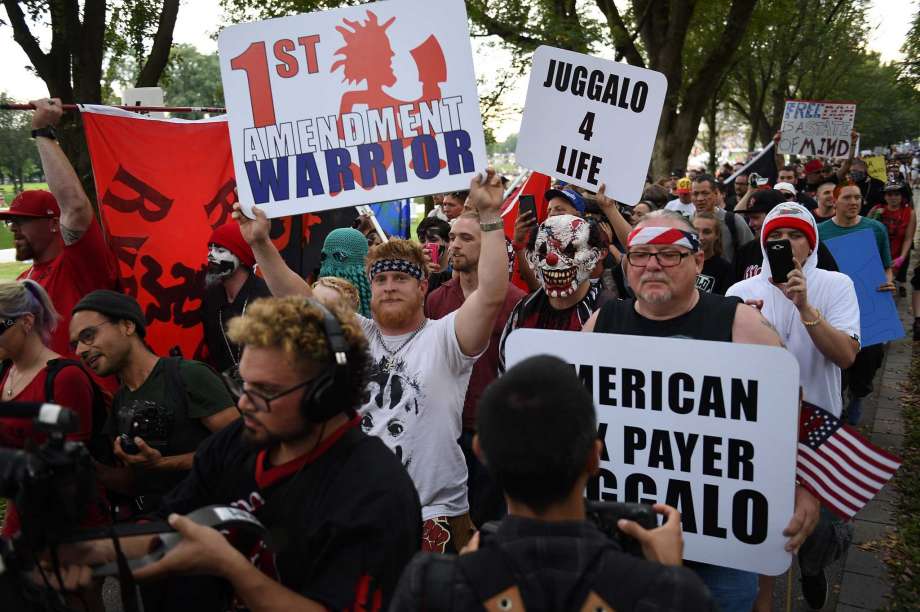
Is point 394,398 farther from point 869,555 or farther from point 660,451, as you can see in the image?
point 869,555

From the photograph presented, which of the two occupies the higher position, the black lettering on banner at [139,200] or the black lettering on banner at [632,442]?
the black lettering on banner at [139,200]

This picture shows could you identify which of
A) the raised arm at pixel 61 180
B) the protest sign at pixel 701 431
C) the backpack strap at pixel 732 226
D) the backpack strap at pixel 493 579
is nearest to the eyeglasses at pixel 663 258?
the protest sign at pixel 701 431

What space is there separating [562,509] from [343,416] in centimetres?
76

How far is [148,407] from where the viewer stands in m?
3.05

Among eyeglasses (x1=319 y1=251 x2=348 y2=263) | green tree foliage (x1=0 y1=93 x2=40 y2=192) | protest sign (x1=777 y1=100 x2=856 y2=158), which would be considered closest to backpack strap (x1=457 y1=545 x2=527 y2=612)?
eyeglasses (x1=319 y1=251 x2=348 y2=263)

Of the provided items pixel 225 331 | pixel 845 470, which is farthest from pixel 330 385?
pixel 225 331

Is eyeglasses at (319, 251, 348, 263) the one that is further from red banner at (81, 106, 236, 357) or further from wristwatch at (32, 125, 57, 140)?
wristwatch at (32, 125, 57, 140)

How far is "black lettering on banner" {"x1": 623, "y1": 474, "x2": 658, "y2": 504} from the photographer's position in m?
2.67

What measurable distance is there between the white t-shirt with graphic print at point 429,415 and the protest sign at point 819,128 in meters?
12.3

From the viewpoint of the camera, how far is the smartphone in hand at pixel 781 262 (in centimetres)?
349

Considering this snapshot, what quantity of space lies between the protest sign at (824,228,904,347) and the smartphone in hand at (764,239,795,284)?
2185 millimetres

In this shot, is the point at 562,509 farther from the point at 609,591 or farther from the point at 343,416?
the point at 343,416

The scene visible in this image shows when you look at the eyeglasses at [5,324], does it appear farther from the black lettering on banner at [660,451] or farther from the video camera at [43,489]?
the black lettering on banner at [660,451]

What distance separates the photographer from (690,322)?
9.58 feet
